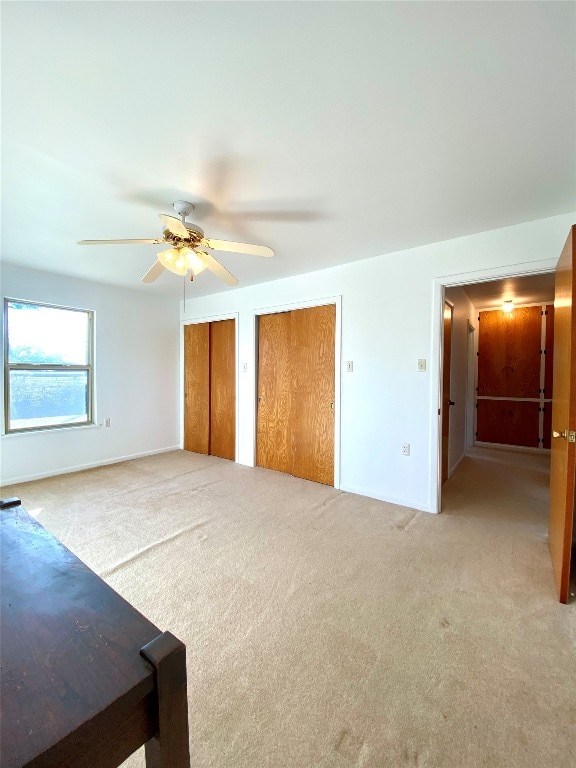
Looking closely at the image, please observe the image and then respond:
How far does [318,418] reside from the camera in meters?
3.56

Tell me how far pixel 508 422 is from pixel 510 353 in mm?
1144

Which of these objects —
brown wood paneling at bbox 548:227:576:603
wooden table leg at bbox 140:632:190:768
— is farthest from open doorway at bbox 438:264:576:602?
wooden table leg at bbox 140:632:190:768

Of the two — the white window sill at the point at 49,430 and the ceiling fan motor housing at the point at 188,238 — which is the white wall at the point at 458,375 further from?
the white window sill at the point at 49,430

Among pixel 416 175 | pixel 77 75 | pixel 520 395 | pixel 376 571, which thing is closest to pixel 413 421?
pixel 376 571

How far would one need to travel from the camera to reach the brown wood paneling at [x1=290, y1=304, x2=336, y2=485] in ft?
11.4

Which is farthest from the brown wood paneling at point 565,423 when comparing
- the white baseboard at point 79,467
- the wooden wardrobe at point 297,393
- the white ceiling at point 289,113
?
the white baseboard at point 79,467

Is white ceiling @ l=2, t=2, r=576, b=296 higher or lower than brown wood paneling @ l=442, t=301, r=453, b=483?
higher

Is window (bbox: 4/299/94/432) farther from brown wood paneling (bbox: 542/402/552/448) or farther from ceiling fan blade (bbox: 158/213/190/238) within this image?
brown wood paneling (bbox: 542/402/552/448)

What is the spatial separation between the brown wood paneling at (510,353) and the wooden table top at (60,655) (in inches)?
239

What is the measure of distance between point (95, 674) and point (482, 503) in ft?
11.0

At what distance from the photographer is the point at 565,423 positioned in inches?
71.7

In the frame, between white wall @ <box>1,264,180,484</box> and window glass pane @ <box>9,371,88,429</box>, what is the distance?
15 cm

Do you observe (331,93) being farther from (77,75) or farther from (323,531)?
(323,531)

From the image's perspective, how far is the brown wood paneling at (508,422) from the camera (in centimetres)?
502
